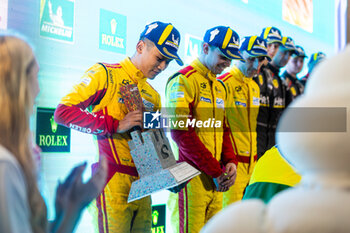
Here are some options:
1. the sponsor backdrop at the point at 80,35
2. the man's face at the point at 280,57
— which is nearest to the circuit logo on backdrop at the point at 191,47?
the sponsor backdrop at the point at 80,35

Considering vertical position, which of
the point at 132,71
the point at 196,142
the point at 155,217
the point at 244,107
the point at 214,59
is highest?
the point at 214,59

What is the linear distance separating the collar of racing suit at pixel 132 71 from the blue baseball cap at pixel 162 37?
0.64 ft

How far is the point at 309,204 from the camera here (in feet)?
1.91

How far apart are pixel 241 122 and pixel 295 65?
1515mm

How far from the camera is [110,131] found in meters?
2.32

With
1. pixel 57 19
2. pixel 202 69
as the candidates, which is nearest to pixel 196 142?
pixel 202 69

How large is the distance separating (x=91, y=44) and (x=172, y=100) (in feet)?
2.13

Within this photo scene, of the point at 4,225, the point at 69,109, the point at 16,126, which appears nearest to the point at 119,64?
the point at 69,109

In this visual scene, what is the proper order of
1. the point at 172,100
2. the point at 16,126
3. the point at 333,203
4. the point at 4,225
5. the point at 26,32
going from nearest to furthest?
the point at 333,203, the point at 4,225, the point at 16,126, the point at 26,32, the point at 172,100

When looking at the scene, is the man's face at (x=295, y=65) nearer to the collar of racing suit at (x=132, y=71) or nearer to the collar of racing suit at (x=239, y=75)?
the collar of racing suit at (x=239, y=75)

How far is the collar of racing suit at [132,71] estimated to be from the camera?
249 centimetres

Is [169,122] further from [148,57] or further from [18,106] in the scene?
[18,106]

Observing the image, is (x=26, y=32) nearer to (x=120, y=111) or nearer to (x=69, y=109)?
(x=69, y=109)

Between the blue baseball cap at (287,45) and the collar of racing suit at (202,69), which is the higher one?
the blue baseball cap at (287,45)
